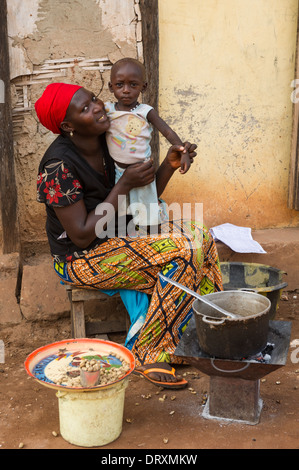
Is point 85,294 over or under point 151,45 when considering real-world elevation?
under

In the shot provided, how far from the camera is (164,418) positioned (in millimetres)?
2803

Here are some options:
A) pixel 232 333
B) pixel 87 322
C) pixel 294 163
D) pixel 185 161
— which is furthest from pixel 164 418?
pixel 294 163

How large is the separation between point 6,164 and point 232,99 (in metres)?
1.69

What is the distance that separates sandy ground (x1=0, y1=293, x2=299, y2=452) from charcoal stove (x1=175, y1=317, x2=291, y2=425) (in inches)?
1.9

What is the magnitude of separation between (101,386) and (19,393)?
0.88 m

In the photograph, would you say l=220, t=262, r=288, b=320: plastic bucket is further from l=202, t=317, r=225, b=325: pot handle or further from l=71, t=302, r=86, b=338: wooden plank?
l=202, t=317, r=225, b=325: pot handle

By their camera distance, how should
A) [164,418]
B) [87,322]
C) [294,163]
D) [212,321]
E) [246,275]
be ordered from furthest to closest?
[294,163]
[246,275]
[87,322]
[164,418]
[212,321]

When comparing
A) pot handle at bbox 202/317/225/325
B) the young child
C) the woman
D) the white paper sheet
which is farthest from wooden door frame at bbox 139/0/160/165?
pot handle at bbox 202/317/225/325

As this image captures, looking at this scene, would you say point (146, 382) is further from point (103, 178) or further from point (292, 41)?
point (292, 41)

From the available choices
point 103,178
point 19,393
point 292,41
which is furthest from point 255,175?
point 19,393

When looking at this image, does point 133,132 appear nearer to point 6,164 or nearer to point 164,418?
point 6,164

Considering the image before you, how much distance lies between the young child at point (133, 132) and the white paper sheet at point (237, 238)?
3.10ft

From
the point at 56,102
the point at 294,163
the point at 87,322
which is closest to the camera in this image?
the point at 56,102
